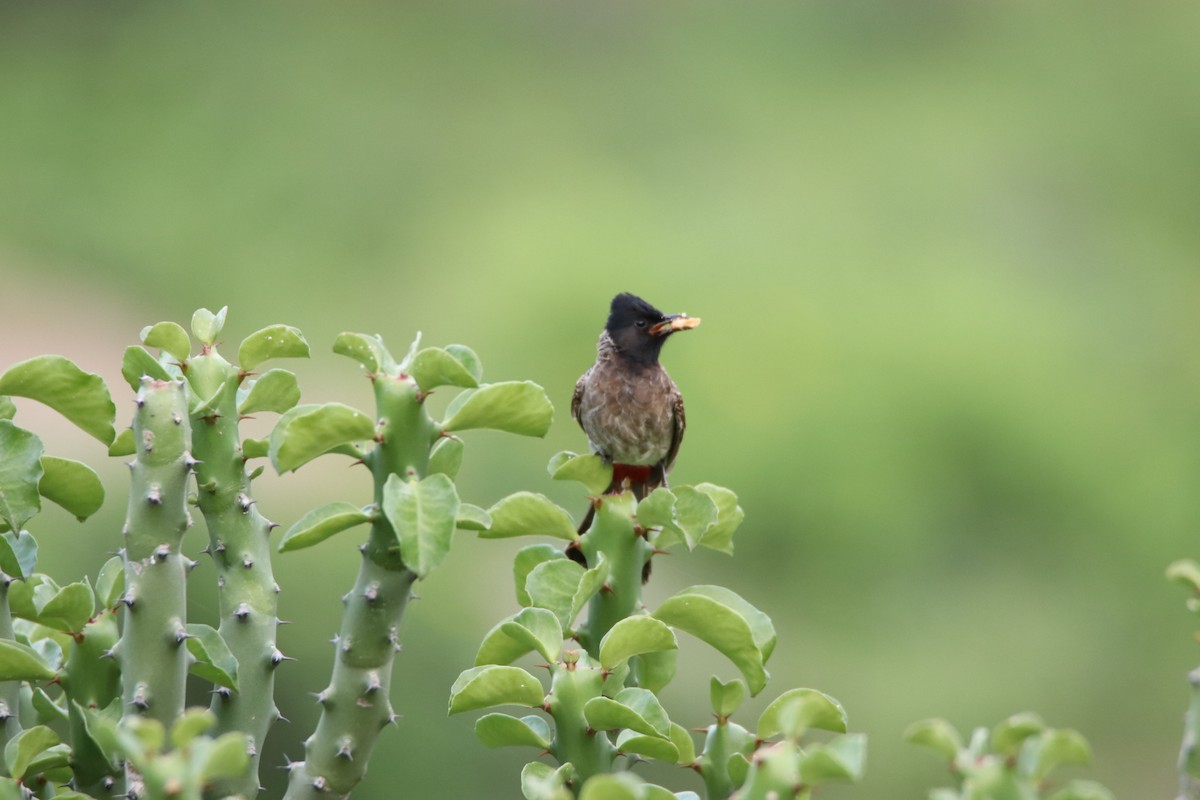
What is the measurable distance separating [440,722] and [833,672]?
2.47 metres

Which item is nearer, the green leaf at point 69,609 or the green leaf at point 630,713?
the green leaf at point 630,713

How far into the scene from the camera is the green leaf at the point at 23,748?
1.48m

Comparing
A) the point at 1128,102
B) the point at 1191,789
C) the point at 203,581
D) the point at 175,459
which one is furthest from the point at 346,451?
the point at 1128,102

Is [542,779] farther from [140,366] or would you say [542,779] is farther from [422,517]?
[140,366]

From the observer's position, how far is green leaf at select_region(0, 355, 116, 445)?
1521 millimetres

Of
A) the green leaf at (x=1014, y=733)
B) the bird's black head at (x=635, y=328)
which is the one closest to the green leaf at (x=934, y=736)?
the green leaf at (x=1014, y=733)

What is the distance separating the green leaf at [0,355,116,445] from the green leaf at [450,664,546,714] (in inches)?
20.6

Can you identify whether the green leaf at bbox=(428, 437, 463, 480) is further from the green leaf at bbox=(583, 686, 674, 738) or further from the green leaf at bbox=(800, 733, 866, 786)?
the green leaf at bbox=(800, 733, 866, 786)

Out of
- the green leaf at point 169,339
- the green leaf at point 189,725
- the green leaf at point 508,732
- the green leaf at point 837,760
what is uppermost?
the green leaf at point 169,339

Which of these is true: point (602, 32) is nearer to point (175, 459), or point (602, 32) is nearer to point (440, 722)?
point (440, 722)

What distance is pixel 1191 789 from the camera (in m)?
1.34

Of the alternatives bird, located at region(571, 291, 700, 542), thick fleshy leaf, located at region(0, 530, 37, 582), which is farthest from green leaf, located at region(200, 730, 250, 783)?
bird, located at region(571, 291, 700, 542)

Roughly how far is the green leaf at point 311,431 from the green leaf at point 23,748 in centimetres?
42

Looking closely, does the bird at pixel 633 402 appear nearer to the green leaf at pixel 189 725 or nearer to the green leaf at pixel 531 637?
the green leaf at pixel 531 637
